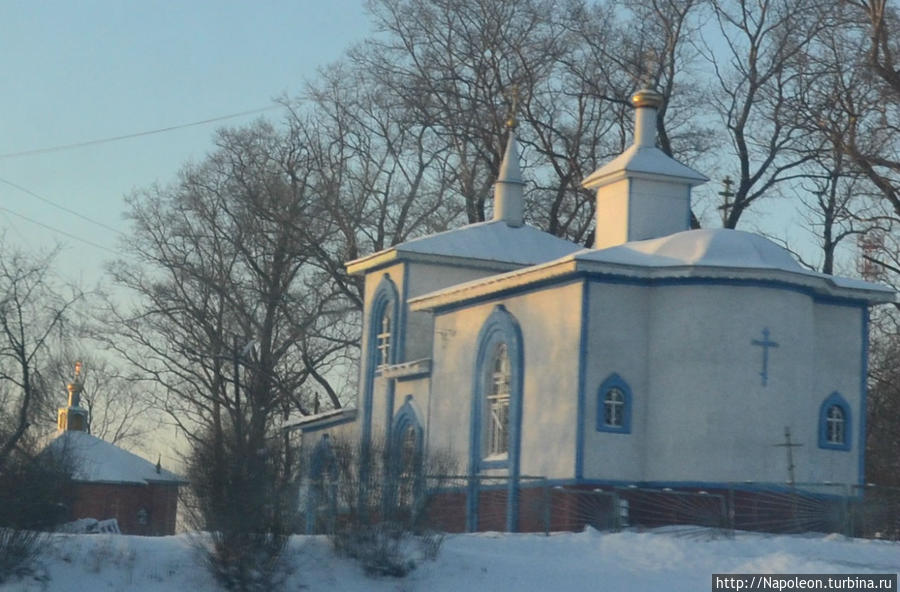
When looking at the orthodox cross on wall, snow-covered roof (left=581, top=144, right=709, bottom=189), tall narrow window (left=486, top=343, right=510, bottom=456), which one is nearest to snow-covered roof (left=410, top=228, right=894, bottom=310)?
the orthodox cross on wall

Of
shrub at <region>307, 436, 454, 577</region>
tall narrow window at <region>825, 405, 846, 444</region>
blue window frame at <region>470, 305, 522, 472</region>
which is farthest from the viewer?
blue window frame at <region>470, 305, 522, 472</region>

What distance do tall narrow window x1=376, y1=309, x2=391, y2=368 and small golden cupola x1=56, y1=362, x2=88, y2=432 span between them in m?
19.1

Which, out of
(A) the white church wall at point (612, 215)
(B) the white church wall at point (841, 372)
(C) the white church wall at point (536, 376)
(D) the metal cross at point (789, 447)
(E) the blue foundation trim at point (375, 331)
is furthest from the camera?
(E) the blue foundation trim at point (375, 331)

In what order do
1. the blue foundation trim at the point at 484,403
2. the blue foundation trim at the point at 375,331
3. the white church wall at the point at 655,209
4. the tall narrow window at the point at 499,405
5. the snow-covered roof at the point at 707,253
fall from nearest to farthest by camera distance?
the snow-covered roof at the point at 707,253 → the blue foundation trim at the point at 484,403 → the tall narrow window at the point at 499,405 → the white church wall at the point at 655,209 → the blue foundation trim at the point at 375,331

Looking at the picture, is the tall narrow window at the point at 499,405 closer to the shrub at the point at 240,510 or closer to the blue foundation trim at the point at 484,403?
the blue foundation trim at the point at 484,403

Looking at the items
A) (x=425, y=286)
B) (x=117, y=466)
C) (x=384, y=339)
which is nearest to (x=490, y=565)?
(x=425, y=286)

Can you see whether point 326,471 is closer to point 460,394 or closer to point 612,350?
point 612,350

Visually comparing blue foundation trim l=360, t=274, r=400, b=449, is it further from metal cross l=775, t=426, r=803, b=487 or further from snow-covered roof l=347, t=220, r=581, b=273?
metal cross l=775, t=426, r=803, b=487

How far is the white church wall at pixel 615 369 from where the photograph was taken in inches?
997

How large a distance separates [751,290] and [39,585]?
1194 centimetres

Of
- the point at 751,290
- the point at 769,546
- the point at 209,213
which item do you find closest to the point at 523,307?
the point at 751,290

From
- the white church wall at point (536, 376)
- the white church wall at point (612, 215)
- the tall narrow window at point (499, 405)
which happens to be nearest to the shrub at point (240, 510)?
the white church wall at point (536, 376)

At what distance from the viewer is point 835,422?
2684cm

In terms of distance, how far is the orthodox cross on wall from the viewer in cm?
2491
